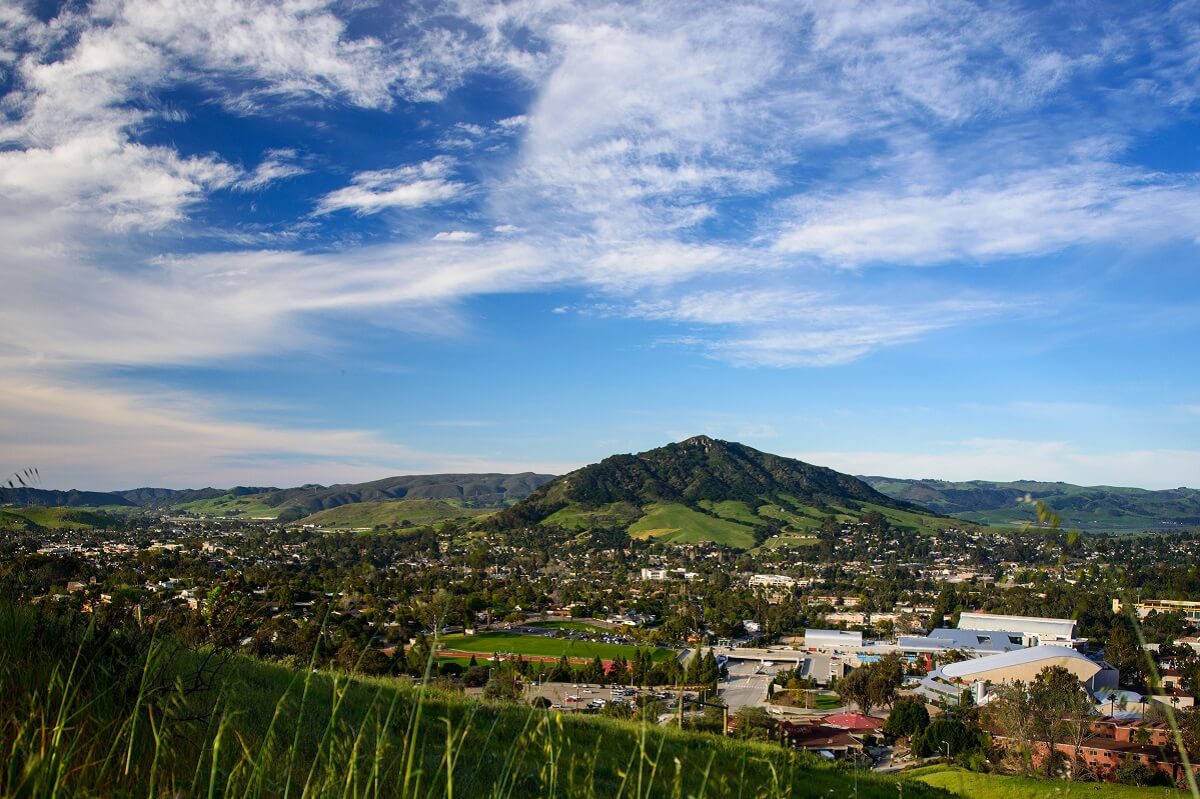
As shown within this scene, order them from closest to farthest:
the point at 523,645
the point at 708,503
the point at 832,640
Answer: the point at 523,645
the point at 832,640
the point at 708,503

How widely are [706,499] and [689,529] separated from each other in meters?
32.0

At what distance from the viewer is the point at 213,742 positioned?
75.4 inches

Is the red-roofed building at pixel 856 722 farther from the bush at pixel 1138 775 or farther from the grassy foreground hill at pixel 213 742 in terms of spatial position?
the grassy foreground hill at pixel 213 742

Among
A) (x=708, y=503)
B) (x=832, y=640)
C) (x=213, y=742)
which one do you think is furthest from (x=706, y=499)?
(x=213, y=742)

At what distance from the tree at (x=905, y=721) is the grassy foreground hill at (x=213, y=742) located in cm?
2095

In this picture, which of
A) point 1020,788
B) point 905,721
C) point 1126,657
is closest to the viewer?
point 1020,788

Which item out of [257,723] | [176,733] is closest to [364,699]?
[257,723]

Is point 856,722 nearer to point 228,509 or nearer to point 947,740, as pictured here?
point 947,740

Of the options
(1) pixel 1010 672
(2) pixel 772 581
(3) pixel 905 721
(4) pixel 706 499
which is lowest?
(2) pixel 772 581

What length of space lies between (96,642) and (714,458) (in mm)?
179975

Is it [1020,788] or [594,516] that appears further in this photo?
[594,516]

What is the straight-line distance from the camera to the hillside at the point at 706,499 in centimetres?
12739

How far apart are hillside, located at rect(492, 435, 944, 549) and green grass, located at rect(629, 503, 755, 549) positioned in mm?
156

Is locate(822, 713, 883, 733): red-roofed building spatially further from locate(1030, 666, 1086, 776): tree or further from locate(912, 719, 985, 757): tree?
locate(1030, 666, 1086, 776): tree
